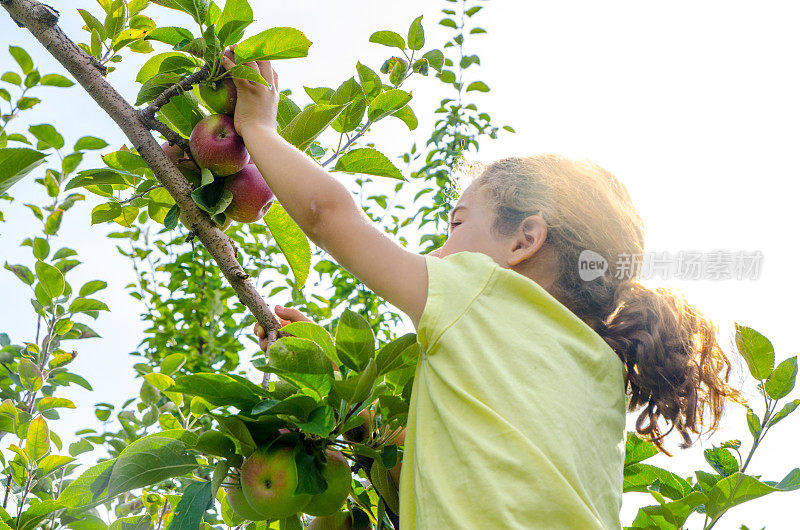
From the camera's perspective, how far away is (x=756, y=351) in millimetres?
1359

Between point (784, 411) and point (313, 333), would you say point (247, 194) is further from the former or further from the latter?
point (784, 411)

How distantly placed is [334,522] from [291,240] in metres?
0.47

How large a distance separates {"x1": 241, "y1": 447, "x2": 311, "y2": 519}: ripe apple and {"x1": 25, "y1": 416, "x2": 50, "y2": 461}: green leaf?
0.78 metres

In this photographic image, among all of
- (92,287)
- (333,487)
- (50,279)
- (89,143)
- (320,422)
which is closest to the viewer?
(320,422)

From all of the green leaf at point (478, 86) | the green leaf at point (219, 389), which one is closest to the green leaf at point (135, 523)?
the green leaf at point (219, 389)

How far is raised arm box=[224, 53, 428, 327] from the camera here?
100 cm

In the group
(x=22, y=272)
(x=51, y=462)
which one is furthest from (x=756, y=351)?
(x=22, y=272)

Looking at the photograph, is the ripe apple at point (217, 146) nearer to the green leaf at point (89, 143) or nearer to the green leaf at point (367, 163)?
the green leaf at point (367, 163)

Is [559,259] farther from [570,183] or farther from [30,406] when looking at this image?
[30,406]

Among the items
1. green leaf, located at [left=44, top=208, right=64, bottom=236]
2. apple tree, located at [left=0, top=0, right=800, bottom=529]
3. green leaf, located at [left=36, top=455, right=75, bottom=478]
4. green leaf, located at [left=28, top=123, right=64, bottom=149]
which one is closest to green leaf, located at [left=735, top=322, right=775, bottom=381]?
apple tree, located at [left=0, top=0, right=800, bottom=529]

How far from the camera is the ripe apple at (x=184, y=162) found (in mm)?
1071

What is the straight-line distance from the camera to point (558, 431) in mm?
973

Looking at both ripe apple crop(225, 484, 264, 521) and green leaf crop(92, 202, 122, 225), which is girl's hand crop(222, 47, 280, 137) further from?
ripe apple crop(225, 484, 264, 521)

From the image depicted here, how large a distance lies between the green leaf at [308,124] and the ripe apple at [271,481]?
0.48 meters
